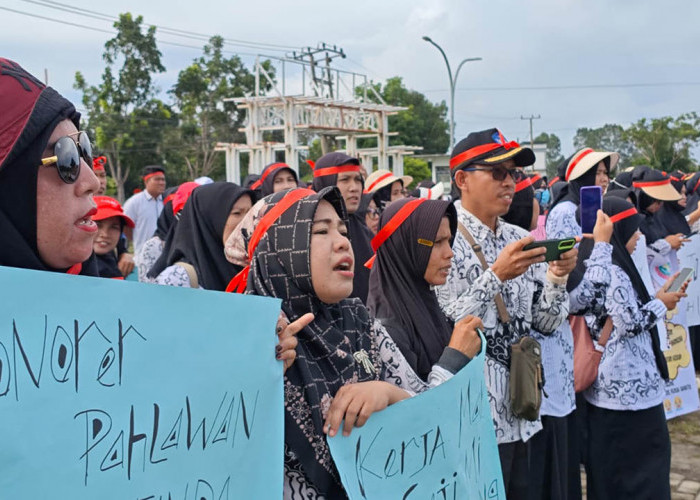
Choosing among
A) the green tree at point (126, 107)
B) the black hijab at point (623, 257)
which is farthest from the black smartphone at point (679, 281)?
the green tree at point (126, 107)

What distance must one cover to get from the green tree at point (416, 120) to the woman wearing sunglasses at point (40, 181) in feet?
215

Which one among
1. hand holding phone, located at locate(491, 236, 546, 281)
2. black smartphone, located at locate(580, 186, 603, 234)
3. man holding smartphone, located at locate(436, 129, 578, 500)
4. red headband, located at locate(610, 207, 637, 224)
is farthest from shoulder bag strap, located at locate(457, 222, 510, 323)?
red headband, located at locate(610, 207, 637, 224)

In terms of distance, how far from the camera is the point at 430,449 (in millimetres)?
2154

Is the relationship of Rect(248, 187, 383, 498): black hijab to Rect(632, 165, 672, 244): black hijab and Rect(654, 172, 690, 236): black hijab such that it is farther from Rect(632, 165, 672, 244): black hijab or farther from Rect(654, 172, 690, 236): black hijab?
Rect(654, 172, 690, 236): black hijab

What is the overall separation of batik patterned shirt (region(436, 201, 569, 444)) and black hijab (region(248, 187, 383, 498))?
966 millimetres

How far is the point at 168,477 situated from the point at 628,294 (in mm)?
3341

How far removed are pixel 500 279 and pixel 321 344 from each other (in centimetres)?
130

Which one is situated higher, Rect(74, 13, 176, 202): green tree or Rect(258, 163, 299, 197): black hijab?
Rect(74, 13, 176, 202): green tree

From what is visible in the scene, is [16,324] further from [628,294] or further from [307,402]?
[628,294]

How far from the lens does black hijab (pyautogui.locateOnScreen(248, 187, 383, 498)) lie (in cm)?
195

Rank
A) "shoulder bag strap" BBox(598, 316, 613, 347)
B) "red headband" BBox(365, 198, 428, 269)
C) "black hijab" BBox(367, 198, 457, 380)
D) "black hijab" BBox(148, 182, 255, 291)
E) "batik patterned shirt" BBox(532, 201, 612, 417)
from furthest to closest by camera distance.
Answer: "shoulder bag strap" BBox(598, 316, 613, 347), "black hijab" BBox(148, 182, 255, 291), "batik patterned shirt" BBox(532, 201, 612, 417), "red headband" BBox(365, 198, 428, 269), "black hijab" BBox(367, 198, 457, 380)

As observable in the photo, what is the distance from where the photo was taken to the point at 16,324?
52.7 inches

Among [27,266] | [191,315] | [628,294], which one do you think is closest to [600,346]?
[628,294]

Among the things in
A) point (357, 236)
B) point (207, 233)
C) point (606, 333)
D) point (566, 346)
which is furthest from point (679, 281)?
point (207, 233)
